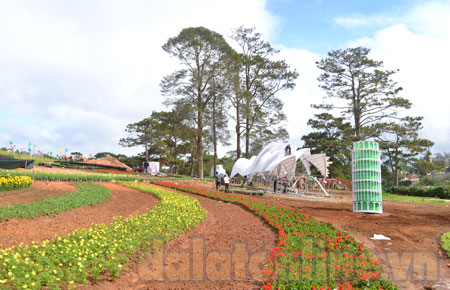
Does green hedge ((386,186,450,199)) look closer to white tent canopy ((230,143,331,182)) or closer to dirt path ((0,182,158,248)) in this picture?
white tent canopy ((230,143,331,182))

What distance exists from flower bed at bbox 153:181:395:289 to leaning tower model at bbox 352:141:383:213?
6.27 meters

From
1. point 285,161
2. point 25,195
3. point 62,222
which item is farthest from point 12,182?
point 285,161

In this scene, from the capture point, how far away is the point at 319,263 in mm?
6488

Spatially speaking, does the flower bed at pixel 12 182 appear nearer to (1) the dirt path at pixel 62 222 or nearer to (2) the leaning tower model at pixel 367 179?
(1) the dirt path at pixel 62 222

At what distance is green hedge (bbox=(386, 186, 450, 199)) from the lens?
24.8 meters

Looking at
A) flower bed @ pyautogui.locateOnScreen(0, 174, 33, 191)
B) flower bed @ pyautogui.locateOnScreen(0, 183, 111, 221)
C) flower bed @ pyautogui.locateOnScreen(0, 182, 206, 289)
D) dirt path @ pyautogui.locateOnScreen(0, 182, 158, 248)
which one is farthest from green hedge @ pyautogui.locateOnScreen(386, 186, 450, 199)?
flower bed @ pyautogui.locateOnScreen(0, 174, 33, 191)

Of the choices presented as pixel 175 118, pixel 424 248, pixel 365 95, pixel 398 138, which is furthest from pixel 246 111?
pixel 424 248

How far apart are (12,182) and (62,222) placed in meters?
6.21

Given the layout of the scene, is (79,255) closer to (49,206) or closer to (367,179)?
(49,206)

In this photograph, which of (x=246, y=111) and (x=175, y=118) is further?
(x=246, y=111)

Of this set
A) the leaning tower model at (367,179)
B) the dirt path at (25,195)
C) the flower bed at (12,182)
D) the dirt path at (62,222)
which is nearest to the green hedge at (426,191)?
the leaning tower model at (367,179)

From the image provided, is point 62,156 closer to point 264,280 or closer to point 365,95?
point 365,95

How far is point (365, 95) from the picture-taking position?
32.5m

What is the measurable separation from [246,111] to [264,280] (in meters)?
29.3
